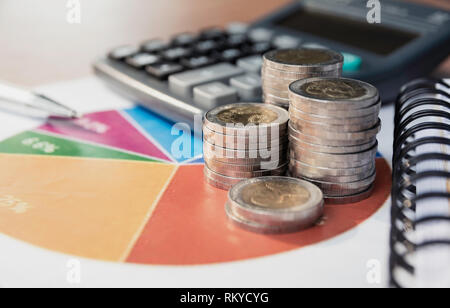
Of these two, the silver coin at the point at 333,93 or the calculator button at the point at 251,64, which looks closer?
the silver coin at the point at 333,93

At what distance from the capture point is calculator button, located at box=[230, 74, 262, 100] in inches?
35.6

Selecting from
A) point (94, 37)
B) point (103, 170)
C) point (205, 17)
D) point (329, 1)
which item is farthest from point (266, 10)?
point (103, 170)

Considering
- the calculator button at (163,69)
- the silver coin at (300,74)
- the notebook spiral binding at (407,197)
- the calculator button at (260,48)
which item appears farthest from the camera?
the calculator button at (260,48)

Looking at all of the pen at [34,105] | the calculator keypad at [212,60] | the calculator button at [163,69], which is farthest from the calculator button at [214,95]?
the pen at [34,105]

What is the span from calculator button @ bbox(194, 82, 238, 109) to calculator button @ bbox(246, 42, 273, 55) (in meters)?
0.20

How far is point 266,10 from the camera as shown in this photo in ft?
5.14

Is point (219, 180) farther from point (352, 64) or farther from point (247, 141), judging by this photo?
point (352, 64)

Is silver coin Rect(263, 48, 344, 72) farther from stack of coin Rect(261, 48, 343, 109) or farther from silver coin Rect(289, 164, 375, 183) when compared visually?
silver coin Rect(289, 164, 375, 183)

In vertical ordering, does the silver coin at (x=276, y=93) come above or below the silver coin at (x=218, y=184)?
above

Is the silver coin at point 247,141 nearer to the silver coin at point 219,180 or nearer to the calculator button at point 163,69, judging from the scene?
the silver coin at point 219,180

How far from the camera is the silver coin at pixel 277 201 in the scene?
24.2 inches

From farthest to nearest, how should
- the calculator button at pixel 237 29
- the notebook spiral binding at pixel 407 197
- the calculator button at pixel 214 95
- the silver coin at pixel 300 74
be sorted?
1. the calculator button at pixel 237 29
2. the calculator button at pixel 214 95
3. the silver coin at pixel 300 74
4. the notebook spiral binding at pixel 407 197
